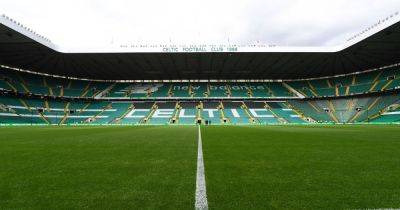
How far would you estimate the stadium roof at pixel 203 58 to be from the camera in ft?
136

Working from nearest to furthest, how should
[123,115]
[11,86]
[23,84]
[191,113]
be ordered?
[11,86] → [23,84] → [123,115] → [191,113]

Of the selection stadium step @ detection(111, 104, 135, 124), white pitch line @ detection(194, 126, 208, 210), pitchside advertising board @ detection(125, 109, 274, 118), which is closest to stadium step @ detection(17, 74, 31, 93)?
stadium step @ detection(111, 104, 135, 124)

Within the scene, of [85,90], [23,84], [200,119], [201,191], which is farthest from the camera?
[85,90]

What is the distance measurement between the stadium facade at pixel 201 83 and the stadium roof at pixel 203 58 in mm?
161

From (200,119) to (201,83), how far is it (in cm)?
1868

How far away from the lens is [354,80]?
60.5 m

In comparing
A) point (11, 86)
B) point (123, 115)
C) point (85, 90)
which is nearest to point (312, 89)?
point (123, 115)

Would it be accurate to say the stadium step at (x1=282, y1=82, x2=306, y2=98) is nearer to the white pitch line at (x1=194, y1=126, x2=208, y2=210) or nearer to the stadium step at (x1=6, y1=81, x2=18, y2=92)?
the stadium step at (x1=6, y1=81, x2=18, y2=92)

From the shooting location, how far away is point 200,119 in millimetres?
54656

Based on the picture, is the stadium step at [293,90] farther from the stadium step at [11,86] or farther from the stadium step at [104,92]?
the stadium step at [11,86]

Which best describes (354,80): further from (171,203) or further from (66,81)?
(171,203)

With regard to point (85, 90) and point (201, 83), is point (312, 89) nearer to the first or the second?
point (201, 83)

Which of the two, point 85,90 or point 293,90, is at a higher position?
point 293,90

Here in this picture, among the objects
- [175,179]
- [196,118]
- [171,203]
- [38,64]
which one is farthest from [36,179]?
[38,64]
